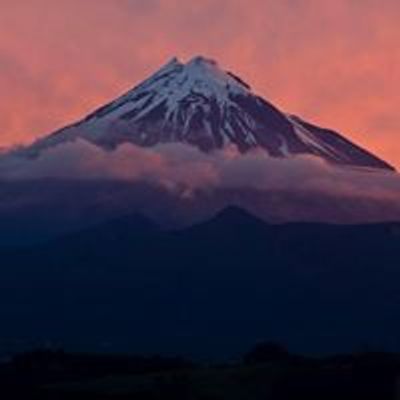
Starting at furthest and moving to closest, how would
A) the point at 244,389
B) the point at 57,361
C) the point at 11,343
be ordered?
1. the point at 11,343
2. the point at 57,361
3. the point at 244,389

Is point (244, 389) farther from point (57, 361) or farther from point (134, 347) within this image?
point (134, 347)

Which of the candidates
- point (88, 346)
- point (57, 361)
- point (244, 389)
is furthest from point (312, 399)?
point (88, 346)

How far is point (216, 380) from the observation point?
91.1 m

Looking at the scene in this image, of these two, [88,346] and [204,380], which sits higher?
[88,346]

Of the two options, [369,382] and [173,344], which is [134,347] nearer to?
[173,344]

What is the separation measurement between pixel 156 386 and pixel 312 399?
7.53 m

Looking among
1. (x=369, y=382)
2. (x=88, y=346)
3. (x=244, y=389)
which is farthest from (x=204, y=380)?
(x=88, y=346)

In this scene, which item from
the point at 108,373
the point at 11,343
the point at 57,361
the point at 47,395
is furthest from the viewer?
the point at 11,343

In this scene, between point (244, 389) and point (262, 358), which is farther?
point (262, 358)

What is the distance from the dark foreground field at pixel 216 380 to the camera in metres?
86.6

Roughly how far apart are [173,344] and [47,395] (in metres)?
115

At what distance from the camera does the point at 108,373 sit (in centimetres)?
9556

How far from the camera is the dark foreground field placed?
86625 millimetres

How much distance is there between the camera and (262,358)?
3981 inches
